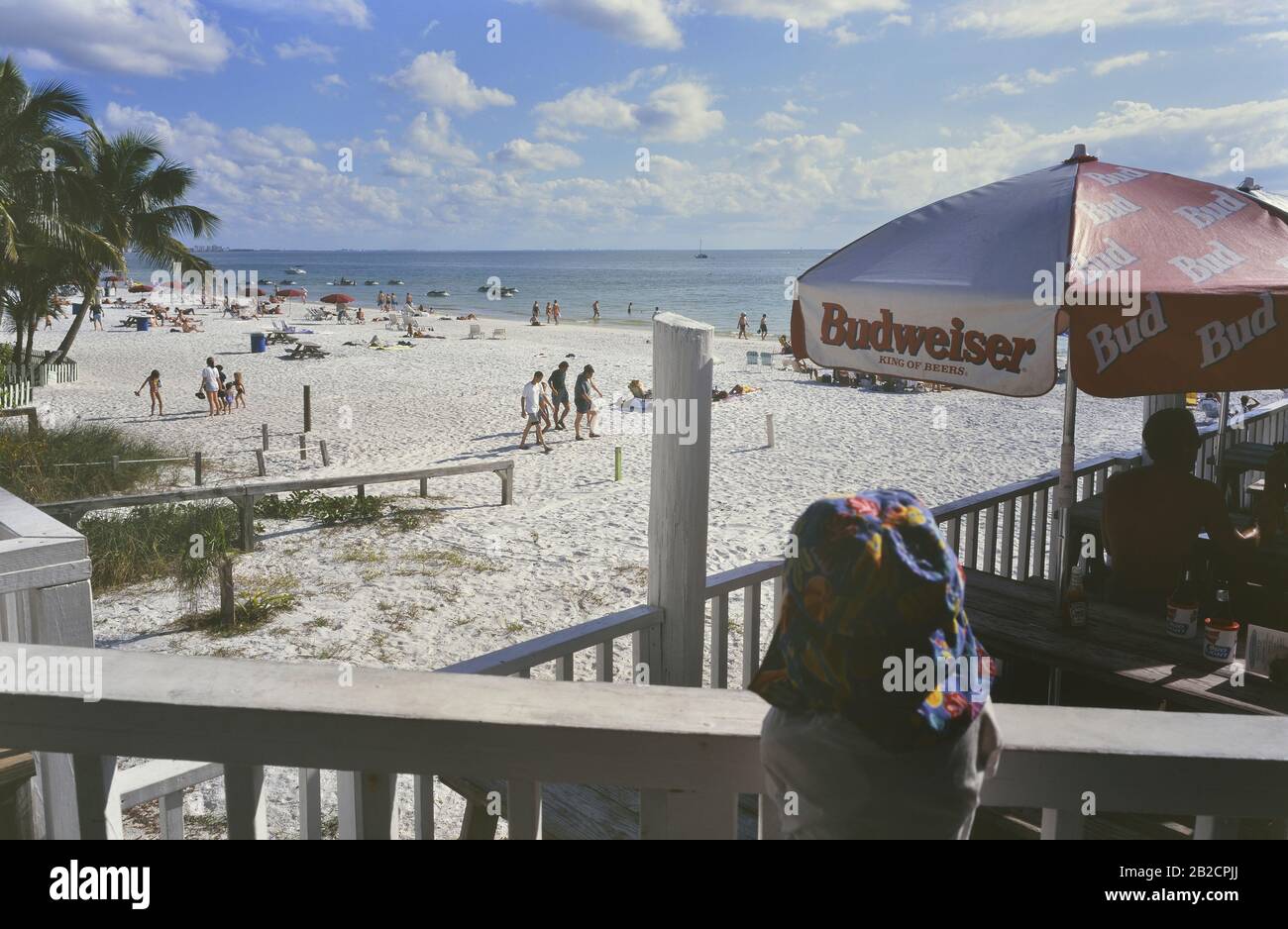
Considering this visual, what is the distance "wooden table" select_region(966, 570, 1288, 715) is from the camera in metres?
3.29

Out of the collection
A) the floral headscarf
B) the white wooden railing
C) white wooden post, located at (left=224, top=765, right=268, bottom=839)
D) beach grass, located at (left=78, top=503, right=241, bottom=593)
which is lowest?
beach grass, located at (left=78, top=503, right=241, bottom=593)

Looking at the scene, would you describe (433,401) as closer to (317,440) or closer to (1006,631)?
(317,440)

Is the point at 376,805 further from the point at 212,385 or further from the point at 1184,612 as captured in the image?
the point at 212,385

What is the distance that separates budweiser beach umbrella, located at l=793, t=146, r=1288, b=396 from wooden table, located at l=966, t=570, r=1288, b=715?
101 cm

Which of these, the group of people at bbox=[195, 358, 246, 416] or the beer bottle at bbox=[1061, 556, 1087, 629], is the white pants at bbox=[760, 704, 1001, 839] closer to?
the beer bottle at bbox=[1061, 556, 1087, 629]

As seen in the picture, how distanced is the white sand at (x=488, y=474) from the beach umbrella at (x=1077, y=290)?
425cm

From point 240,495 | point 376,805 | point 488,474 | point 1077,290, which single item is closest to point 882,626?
point 376,805

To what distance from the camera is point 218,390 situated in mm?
24578

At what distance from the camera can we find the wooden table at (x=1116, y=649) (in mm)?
3289

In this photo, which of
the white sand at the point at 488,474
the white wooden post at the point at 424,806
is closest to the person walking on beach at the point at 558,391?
the white sand at the point at 488,474

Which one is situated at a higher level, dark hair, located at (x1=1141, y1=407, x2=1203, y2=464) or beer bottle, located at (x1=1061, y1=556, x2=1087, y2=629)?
dark hair, located at (x1=1141, y1=407, x2=1203, y2=464)

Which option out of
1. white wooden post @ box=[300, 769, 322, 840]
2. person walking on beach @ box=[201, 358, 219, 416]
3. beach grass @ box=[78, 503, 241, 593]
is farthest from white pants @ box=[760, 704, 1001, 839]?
person walking on beach @ box=[201, 358, 219, 416]
